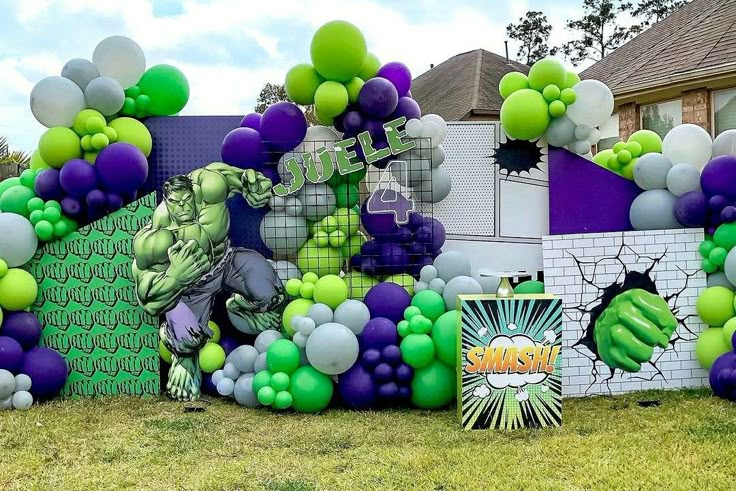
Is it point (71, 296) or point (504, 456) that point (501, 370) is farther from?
point (71, 296)

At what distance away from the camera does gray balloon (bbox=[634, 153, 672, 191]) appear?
4.77 m

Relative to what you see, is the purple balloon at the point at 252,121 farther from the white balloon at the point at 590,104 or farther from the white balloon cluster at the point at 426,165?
the white balloon at the point at 590,104

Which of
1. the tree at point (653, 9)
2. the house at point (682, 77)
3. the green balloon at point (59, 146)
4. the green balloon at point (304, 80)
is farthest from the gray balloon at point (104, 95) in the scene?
the tree at point (653, 9)

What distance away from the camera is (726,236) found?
4.58m

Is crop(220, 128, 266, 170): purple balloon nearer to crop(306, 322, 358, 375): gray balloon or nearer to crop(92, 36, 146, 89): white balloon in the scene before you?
crop(92, 36, 146, 89): white balloon

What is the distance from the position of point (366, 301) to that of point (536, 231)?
1476 mm

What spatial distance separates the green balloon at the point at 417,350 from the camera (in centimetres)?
440

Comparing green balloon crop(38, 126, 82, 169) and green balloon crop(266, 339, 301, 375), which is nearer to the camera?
green balloon crop(266, 339, 301, 375)

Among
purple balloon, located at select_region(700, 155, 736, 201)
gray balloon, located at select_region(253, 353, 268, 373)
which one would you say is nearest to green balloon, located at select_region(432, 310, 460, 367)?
gray balloon, located at select_region(253, 353, 268, 373)

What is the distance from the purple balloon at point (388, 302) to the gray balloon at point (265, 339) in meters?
0.69

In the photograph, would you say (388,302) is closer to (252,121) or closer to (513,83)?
(252,121)

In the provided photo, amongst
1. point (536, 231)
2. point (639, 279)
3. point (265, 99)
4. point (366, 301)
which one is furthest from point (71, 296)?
point (265, 99)

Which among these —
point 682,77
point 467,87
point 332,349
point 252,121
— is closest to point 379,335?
point 332,349

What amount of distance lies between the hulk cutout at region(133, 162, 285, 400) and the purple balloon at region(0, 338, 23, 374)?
0.89 m
